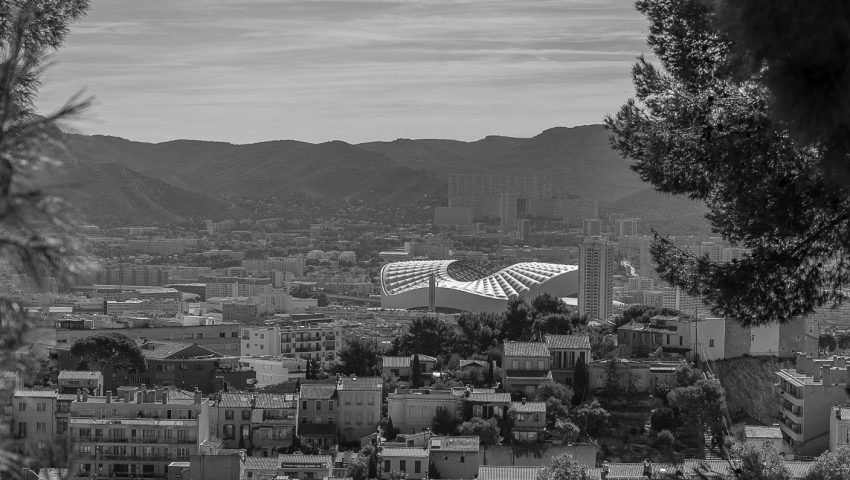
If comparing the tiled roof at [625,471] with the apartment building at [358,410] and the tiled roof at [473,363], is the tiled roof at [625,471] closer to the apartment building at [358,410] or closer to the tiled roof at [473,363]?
the apartment building at [358,410]

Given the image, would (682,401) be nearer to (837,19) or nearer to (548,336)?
(548,336)

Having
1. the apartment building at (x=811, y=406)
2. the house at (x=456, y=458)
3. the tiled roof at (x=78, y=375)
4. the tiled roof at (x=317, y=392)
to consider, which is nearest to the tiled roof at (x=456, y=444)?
the house at (x=456, y=458)

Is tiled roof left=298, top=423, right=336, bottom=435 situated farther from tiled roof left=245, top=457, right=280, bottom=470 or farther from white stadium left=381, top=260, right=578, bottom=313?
white stadium left=381, top=260, right=578, bottom=313

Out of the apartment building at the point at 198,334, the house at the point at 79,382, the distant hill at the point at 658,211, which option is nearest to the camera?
the house at the point at 79,382

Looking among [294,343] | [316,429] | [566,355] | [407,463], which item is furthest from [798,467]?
[294,343]

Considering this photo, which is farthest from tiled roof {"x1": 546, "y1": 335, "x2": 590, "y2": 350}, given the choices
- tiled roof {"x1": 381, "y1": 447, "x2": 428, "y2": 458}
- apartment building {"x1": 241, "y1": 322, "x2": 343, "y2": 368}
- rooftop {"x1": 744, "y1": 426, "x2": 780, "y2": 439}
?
apartment building {"x1": 241, "y1": 322, "x2": 343, "y2": 368}

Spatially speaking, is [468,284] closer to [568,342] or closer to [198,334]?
[198,334]
